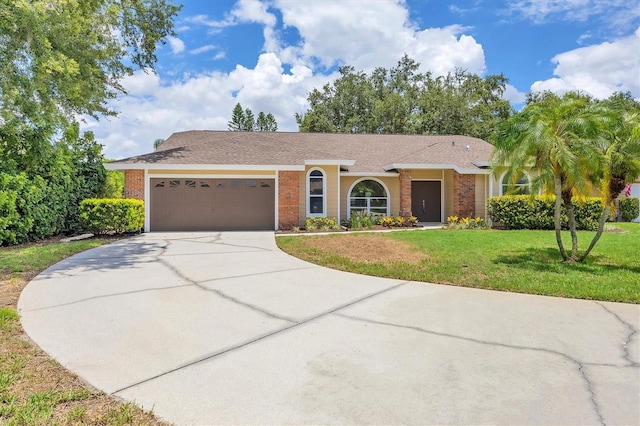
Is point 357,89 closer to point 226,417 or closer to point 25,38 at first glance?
point 25,38

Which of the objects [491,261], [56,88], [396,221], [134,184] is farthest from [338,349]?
[134,184]

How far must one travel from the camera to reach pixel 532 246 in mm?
10086

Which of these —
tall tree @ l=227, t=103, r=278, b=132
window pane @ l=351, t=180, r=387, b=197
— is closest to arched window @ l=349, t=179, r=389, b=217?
window pane @ l=351, t=180, r=387, b=197

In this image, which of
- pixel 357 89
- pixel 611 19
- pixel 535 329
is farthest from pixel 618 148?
pixel 357 89

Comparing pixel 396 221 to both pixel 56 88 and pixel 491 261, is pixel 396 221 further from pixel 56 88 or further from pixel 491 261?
pixel 56 88

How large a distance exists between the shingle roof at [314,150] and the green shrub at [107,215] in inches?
84.3

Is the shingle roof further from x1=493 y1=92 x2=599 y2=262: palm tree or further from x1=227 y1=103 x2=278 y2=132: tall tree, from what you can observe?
x1=227 y1=103 x2=278 y2=132: tall tree

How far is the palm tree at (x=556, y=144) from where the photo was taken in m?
7.32

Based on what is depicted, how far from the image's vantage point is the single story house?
15117mm

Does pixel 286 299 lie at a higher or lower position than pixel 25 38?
lower

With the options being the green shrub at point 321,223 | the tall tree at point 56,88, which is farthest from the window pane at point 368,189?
the tall tree at point 56,88

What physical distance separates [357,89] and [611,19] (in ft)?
91.1

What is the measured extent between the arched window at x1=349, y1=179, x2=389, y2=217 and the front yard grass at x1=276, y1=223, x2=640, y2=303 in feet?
18.0

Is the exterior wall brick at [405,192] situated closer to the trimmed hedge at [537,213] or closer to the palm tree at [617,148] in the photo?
the trimmed hedge at [537,213]
